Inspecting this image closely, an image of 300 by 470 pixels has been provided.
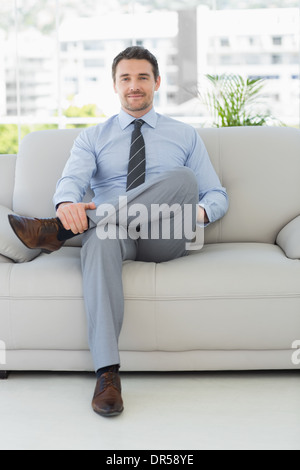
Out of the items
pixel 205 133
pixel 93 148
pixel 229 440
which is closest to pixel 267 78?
pixel 205 133

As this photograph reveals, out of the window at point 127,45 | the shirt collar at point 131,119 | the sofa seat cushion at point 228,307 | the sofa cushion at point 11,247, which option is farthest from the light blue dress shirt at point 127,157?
the window at point 127,45

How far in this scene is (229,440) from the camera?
1620 mm

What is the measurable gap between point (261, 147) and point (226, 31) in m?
3.79

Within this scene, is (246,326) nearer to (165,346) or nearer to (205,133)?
(165,346)

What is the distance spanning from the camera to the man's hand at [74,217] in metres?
2.03

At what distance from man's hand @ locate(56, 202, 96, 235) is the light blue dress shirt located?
31 cm

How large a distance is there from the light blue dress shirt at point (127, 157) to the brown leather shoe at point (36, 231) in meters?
0.36

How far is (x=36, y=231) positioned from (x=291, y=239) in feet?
3.21

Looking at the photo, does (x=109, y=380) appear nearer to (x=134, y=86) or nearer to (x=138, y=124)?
(x=138, y=124)

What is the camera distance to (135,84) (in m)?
2.48

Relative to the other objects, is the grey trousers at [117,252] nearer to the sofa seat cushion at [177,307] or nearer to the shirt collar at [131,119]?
the sofa seat cushion at [177,307]

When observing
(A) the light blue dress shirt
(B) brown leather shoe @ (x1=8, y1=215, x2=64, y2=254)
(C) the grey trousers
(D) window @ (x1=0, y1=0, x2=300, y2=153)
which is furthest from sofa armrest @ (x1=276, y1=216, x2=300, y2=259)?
(D) window @ (x1=0, y1=0, x2=300, y2=153)

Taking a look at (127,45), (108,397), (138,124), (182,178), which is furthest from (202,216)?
(127,45)

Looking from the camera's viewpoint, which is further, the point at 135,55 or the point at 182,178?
the point at 135,55
